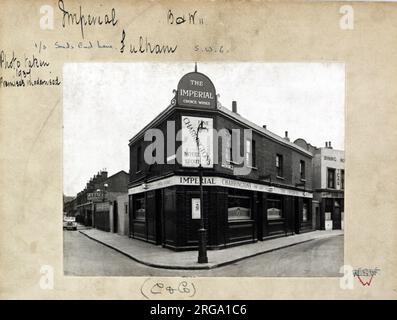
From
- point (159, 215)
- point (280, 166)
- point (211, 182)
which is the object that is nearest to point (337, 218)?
point (211, 182)

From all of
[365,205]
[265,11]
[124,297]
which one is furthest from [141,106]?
[365,205]

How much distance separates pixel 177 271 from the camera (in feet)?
19.4

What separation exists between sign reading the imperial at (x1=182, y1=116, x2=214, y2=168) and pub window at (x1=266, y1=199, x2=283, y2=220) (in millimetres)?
2727

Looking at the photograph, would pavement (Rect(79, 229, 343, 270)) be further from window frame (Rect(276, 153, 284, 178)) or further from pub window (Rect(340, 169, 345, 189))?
window frame (Rect(276, 153, 284, 178))

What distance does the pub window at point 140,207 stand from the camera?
22.8 ft

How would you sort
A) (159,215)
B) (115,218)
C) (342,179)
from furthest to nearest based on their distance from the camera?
(115,218)
(159,215)
(342,179)

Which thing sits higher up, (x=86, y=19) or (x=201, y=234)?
(x=86, y=19)

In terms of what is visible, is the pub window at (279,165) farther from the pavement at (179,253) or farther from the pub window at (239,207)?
the pavement at (179,253)

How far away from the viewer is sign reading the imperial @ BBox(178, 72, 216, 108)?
588 centimetres

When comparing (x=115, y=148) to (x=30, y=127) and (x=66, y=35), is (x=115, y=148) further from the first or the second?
(x=66, y=35)

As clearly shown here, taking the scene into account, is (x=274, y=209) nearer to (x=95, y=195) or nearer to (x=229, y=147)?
(x=229, y=147)

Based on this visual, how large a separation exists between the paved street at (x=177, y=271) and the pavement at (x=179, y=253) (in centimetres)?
9

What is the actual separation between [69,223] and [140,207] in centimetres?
135

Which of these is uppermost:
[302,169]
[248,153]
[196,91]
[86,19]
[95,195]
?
[86,19]
